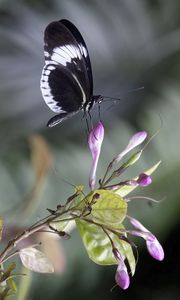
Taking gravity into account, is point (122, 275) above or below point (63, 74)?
below

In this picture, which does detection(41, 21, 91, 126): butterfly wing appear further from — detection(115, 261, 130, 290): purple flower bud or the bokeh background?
the bokeh background

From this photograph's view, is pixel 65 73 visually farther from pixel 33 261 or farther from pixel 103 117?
pixel 103 117

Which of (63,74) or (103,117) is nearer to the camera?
(63,74)

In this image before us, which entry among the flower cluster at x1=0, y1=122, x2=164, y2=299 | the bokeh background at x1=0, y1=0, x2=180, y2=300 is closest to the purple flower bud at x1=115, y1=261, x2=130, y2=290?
the flower cluster at x1=0, y1=122, x2=164, y2=299

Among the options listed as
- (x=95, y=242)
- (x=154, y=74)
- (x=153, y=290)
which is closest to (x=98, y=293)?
(x=153, y=290)

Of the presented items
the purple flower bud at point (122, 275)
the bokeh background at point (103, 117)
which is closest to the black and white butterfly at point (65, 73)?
the purple flower bud at point (122, 275)

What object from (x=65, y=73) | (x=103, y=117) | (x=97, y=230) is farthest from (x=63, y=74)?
(x=103, y=117)

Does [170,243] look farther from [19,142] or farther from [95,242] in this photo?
[95,242]
